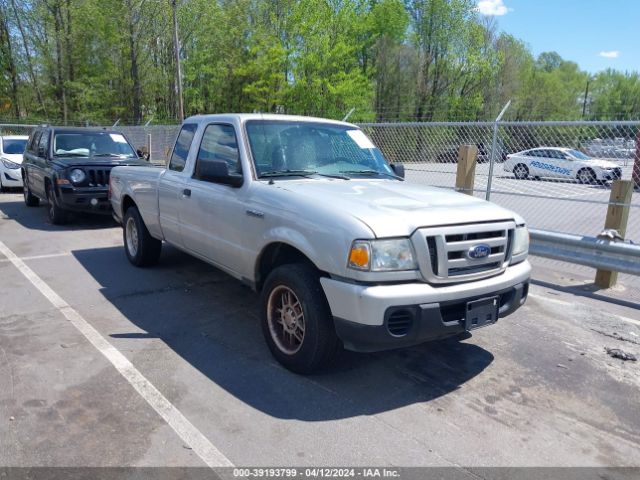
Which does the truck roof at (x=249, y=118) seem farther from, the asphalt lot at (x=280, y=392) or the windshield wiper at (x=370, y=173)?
the asphalt lot at (x=280, y=392)

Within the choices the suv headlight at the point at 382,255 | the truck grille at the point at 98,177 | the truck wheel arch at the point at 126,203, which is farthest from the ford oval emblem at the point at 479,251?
the truck grille at the point at 98,177

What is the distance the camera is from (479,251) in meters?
3.49

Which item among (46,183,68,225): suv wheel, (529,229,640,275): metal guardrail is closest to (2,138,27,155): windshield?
(46,183,68,225): suv wheel

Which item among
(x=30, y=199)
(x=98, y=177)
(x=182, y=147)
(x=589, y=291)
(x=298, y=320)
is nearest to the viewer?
(x=298, y=320)

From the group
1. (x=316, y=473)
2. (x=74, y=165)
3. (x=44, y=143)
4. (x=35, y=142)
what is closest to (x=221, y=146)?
(x=316, y=473)

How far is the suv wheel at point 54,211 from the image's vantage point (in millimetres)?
9359

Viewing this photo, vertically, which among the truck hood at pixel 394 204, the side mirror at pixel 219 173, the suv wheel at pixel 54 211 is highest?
the side mirror at pixel 219 173

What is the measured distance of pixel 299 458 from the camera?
2.84 m

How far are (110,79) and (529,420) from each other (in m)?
39.1

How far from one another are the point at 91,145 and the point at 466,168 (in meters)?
7.21

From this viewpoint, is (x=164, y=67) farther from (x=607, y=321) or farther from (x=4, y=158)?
(x=607, y=321)

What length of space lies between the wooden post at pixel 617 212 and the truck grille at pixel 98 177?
321 inches

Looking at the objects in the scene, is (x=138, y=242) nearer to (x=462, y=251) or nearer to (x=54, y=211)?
(x=54, y=211)

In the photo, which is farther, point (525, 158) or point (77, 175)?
point (525, 158)
